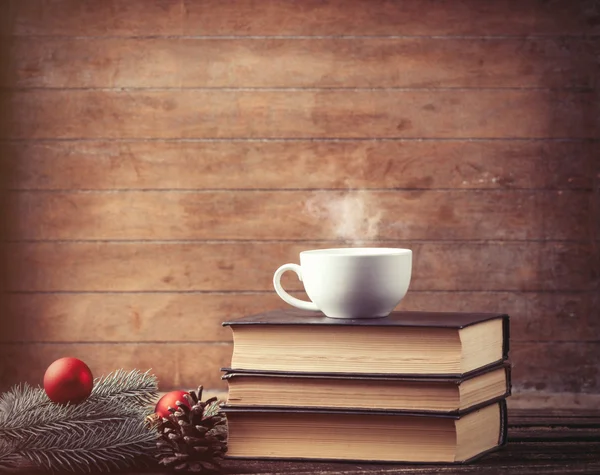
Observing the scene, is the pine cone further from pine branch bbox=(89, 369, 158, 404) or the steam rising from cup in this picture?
the steam rising from cup

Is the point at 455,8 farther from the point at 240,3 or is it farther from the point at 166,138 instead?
the point at 166,138

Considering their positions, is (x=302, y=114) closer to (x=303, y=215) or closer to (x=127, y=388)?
(x=303, y=215)

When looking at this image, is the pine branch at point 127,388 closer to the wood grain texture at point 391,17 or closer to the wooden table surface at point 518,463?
the wooden table surface at point 518,463

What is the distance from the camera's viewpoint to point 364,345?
2.26ft

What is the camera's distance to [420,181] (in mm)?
1593

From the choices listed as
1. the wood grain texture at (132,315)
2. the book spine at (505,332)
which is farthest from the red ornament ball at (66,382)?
the wood grain texture at (132,315)

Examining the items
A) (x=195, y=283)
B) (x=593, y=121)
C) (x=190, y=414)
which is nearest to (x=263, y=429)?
(x=190, y=414)

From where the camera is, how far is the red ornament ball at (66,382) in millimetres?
728

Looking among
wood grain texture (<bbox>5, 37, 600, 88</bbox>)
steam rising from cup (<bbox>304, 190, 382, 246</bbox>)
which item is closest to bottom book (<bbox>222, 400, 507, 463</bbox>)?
steam rising from cup (<bbox>304, 190, 382, 246</bbox>)

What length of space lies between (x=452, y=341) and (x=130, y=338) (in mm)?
1049

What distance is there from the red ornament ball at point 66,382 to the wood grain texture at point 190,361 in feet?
2.82

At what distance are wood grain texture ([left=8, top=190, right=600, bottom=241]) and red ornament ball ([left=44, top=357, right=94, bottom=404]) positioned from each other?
87cm

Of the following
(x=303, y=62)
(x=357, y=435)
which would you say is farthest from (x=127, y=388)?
(x=303, y=62)

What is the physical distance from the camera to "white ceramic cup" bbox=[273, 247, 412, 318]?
27.9 inches
